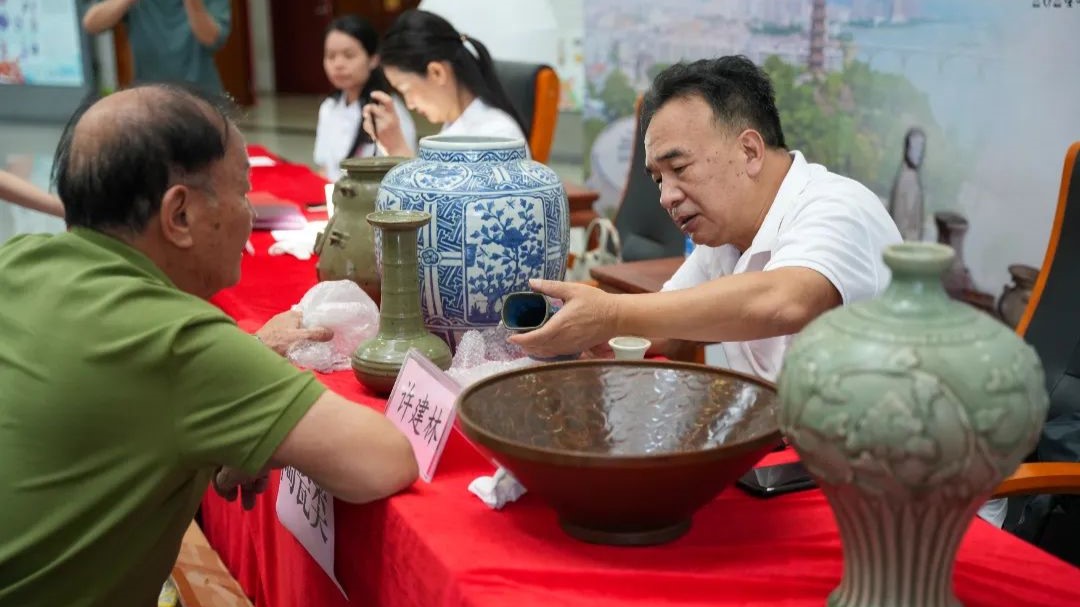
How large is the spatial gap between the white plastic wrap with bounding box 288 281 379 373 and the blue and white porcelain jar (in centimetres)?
10

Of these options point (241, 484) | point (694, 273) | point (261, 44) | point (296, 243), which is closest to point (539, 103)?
point (296, 243)

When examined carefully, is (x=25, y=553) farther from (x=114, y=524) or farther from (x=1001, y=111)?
(x=1001, y=111)

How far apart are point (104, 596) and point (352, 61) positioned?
8.66 ft

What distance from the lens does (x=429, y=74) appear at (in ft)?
9.60

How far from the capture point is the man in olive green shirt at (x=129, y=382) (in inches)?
40.8

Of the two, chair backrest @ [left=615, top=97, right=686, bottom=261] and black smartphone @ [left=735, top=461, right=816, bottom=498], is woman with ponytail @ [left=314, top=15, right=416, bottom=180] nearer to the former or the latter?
chair backrest @ [left=615, top=97, right=686, bottom=261]

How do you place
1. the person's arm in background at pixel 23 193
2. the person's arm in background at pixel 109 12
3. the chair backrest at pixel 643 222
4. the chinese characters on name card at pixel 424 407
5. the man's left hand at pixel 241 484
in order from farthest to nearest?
the person's arm in background at pixel 109 12
the chair backrest at pixel 643 222
the person's arm in background at pixel 23 193
the man's left hand at pixel 241 484
the chinese characters on name card at pixel 424 407

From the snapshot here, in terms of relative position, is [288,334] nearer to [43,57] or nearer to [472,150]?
[472,150]

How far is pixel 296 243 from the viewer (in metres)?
2.33

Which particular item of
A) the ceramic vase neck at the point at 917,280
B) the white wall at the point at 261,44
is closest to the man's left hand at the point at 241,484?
the ceramic vase neck at the point at 917,280

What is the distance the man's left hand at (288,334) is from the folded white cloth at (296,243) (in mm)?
664

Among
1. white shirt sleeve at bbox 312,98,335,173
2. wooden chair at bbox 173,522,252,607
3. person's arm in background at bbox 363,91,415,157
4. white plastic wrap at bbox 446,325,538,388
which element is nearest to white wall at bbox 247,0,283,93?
white shirt sleeve at bbox 312,98,335,173

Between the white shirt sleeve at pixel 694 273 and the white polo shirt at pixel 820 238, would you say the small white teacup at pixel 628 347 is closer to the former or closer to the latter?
the white polo shirt at pixel 820 238

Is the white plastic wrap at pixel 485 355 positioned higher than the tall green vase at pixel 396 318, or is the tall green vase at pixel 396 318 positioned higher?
the tall green vase at pixel 396 318
